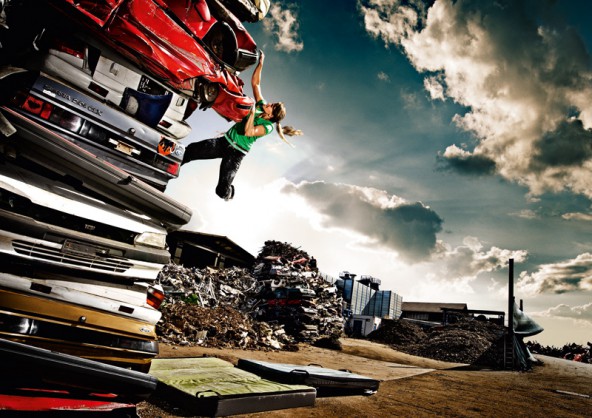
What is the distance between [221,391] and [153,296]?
3.44 ft

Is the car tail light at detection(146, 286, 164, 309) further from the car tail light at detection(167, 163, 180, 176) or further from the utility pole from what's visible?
the utility pole

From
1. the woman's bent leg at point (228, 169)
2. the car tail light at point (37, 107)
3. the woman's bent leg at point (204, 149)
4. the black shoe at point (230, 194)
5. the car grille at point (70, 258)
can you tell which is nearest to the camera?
the car grille at point (70, 258)

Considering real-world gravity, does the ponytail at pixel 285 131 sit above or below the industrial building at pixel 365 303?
above

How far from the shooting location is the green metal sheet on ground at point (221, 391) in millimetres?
2613

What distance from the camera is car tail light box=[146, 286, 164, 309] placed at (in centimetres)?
279

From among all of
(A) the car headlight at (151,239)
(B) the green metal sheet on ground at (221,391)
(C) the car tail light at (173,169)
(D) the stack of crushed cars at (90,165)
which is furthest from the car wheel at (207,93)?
(B) the green metal sheet on ground at (221,391)

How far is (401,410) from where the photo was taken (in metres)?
3.79

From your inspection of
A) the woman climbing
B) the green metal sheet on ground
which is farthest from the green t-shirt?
the green metal sheet on ground

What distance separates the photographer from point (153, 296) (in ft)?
9.26

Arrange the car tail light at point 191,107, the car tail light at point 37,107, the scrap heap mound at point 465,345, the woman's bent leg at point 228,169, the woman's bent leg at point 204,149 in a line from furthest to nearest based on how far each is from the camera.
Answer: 1. the scrap heap mound at point 465,345
2. the woman's bent leg at point 228,169
3. the woman's bent leg at point 204,149
4. the car tail light at point 191,107
5. the car tail light at point 37,107

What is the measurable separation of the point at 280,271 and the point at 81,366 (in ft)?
42.5

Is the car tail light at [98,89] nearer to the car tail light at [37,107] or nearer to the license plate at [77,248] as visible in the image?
the car tail light at [37,107]

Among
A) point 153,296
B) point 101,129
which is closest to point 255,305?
point 153,296

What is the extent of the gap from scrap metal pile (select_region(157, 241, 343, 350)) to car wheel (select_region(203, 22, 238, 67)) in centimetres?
558
